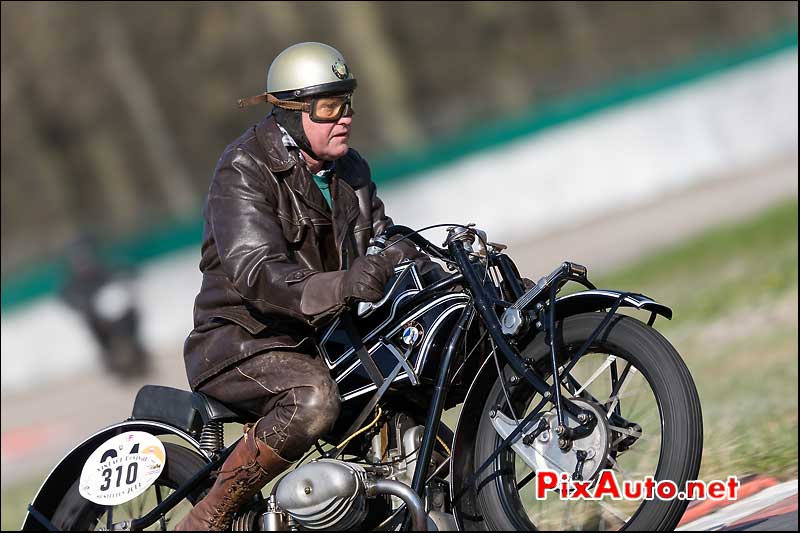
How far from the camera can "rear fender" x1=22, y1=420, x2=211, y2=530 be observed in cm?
466

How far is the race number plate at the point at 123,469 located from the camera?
4.55m

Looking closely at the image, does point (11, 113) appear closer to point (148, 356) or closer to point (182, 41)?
point (182, 41)

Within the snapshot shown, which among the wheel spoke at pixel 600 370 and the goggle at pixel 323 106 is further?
the goggle at pixel 323 106

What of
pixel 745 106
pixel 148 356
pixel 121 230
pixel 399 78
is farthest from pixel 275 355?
pixel 399 78

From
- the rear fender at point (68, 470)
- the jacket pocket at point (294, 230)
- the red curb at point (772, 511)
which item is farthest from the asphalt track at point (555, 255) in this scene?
the red curb at point (772, 511)

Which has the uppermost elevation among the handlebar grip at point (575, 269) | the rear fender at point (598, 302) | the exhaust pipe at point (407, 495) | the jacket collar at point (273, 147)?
the jacket collar at point (273, 147)

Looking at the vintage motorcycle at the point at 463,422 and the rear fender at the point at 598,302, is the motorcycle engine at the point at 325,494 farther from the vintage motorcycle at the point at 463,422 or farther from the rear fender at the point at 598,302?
the rear fender at the point at 598,302

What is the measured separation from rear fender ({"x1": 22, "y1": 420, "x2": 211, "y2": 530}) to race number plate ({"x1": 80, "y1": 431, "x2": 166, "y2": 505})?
0.14 ft

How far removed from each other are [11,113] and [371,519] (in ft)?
94.5

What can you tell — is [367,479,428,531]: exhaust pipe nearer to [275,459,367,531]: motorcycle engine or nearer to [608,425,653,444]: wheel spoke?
[275,459,367,531]: motorcycle engine

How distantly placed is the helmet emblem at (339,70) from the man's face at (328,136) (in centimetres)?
14

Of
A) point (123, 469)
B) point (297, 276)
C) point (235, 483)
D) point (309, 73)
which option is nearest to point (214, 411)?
point (235, 483)

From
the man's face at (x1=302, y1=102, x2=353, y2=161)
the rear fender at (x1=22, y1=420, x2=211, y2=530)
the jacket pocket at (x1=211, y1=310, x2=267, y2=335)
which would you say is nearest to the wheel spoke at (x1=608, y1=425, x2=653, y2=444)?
the jacket pocket at (x1=211, y1=310, x2=267, y2=335)

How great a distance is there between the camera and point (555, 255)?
12.2 m
